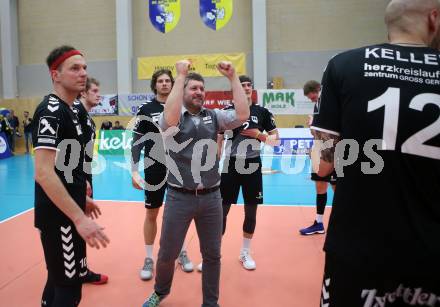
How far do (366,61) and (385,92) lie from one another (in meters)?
0.15

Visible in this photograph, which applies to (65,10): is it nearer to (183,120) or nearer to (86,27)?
(86,27)

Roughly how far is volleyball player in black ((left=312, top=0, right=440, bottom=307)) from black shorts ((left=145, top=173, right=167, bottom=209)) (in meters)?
2.44

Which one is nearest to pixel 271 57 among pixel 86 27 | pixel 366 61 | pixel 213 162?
pixel 86 27

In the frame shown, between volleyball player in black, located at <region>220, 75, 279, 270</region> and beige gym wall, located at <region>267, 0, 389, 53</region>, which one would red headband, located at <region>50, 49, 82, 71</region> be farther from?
beige gym wall, located at <region>267, 0, 389, 53</region>

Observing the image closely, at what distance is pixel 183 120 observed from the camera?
273 centimetres

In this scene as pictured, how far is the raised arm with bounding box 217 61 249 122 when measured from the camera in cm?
259

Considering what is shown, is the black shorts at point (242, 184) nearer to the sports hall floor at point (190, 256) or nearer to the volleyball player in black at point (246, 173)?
the volleyball player in black at point (246, 173)

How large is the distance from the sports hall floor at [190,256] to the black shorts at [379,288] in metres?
1.86

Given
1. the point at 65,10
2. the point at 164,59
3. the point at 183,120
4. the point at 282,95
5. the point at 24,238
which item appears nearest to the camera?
the point at 183,120

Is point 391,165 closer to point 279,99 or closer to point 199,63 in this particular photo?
point 279,99

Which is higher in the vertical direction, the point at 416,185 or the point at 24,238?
the point at 416,185

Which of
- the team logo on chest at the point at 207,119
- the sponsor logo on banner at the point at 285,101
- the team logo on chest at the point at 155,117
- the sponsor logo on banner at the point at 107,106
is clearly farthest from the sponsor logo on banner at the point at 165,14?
the team logo on chest at the point at 207,119

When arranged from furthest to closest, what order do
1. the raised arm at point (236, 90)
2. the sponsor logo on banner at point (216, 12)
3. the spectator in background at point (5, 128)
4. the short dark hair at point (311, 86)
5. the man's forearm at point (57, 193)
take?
the sponsor logo on banner at point (216, 12), the spectator in background at point (5, 128), the short dark hair at point (311, 86), the raised arm at point (236, 90), the man's forearm at point (57, 193)

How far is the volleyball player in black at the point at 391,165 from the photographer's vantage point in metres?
1.32
